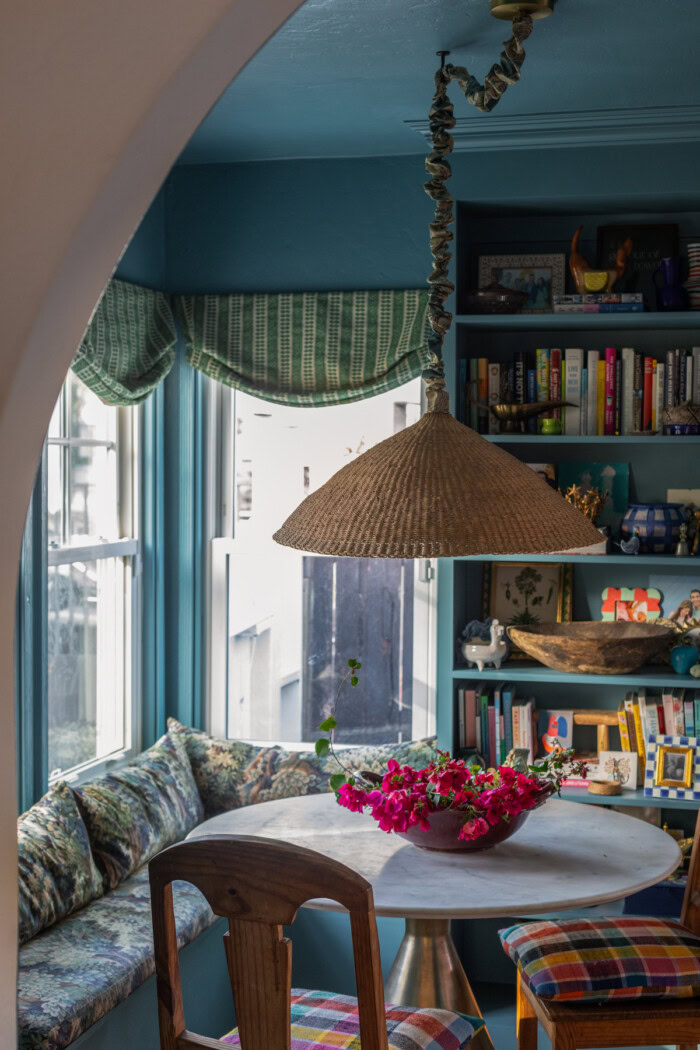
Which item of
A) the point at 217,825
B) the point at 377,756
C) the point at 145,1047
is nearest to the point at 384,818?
the point at 217,825

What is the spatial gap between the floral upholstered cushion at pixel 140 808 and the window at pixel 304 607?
0.44 metres

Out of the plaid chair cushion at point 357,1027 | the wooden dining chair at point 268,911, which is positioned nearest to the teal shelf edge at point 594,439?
the plaid chair cushion at point 357,1027

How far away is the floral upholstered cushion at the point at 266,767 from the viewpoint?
3711 millimetres

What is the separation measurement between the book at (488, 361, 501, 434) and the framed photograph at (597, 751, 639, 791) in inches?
44.2

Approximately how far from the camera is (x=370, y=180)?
3.83m

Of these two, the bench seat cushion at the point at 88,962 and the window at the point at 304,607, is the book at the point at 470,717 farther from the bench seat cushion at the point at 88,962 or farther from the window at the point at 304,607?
the bench seat cushion at the point at 88,962

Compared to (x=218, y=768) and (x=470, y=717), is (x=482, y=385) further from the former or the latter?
(x=218, y=768)

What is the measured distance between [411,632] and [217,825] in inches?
55.3

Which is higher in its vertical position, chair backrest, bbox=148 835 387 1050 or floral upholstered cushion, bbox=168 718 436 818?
chair backrest, bbox=148 835 387 1050

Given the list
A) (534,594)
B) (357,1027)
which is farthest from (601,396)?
(357,1027)

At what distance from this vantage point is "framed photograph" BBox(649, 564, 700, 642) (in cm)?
367

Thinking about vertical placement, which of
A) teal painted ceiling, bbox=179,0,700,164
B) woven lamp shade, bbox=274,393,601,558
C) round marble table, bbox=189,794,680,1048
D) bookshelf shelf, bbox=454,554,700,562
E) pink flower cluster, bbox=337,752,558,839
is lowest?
round marble table, bbox=189,794,680,1048

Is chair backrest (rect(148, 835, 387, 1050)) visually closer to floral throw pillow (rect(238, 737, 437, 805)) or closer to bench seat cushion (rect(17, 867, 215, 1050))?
bench seat cushion (rect(17, 867, 215, 1050))

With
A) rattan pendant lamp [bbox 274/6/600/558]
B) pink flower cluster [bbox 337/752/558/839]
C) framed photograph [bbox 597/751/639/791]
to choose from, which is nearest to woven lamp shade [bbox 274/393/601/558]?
rattan pendant lamp [bbox 274/6/600/558]
